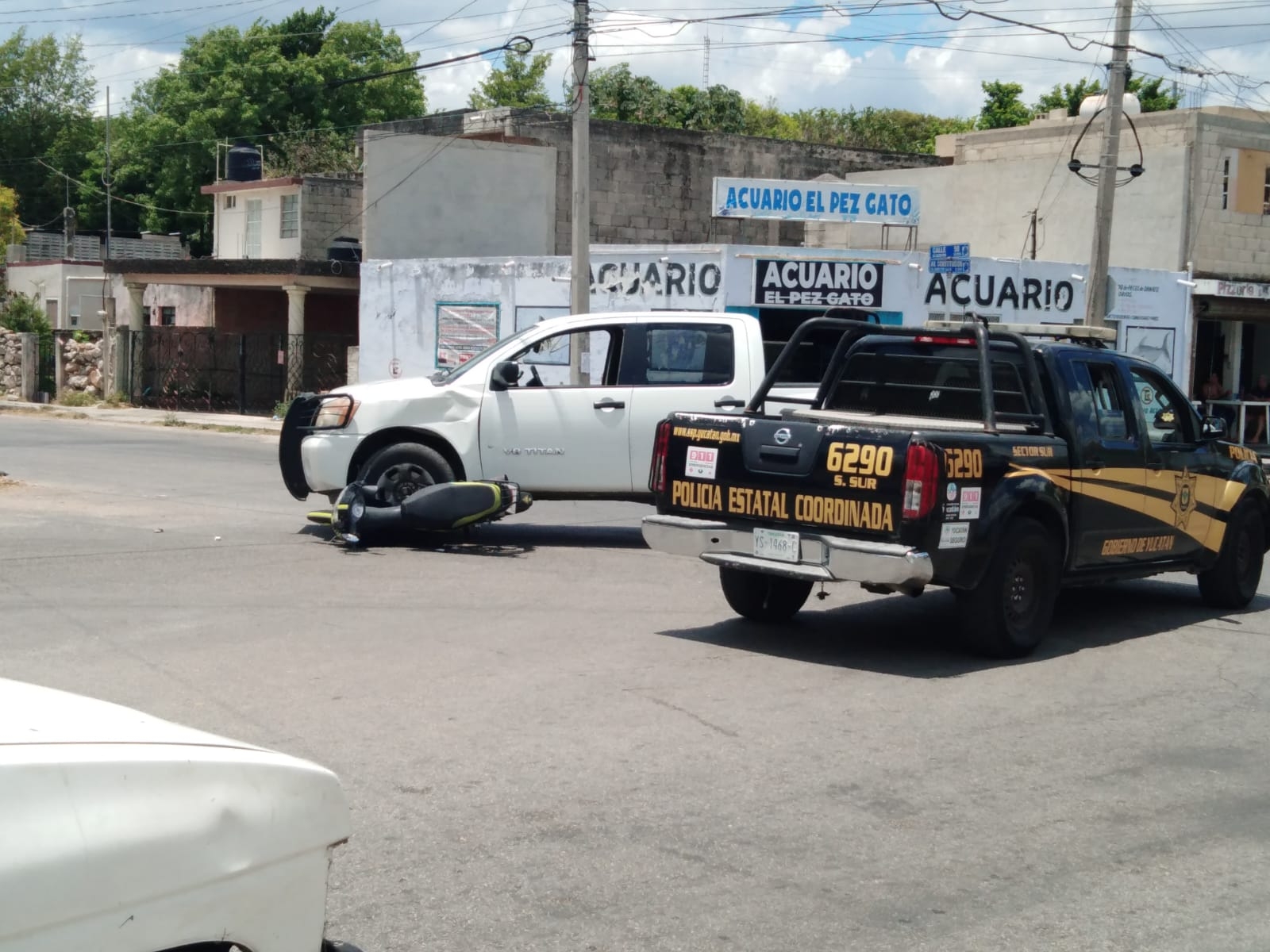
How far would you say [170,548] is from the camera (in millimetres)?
11656

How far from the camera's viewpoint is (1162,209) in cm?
2983

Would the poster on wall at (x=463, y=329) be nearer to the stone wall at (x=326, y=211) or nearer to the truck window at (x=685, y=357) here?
the stone wall at (x=326, y=211)

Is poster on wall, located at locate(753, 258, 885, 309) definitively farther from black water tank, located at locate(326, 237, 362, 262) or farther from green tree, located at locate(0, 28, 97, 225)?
green tree, located at locate(0, 28, 97, 225)

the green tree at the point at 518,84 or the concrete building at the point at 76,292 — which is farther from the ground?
the green tree at the point at 518,84

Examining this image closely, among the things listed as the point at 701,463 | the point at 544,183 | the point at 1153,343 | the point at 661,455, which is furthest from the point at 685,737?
the point at 544,183

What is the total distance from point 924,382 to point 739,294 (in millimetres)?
16892

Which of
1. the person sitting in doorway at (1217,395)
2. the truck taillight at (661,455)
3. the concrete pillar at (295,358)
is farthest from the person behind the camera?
the concrete pillar at (295,358)

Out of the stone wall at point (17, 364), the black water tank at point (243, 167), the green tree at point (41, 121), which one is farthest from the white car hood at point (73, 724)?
the green tree at point (41, 121)

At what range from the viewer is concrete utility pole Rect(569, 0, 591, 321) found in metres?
22.2

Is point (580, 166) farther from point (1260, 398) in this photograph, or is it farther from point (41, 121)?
point (41, 121)

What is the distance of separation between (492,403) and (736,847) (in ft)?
24.6

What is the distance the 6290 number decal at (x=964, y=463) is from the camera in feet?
26.3

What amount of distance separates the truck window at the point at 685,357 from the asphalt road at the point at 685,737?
69.8 inches

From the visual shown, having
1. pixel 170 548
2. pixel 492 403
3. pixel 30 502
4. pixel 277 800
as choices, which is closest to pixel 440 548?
pixel 492 403
